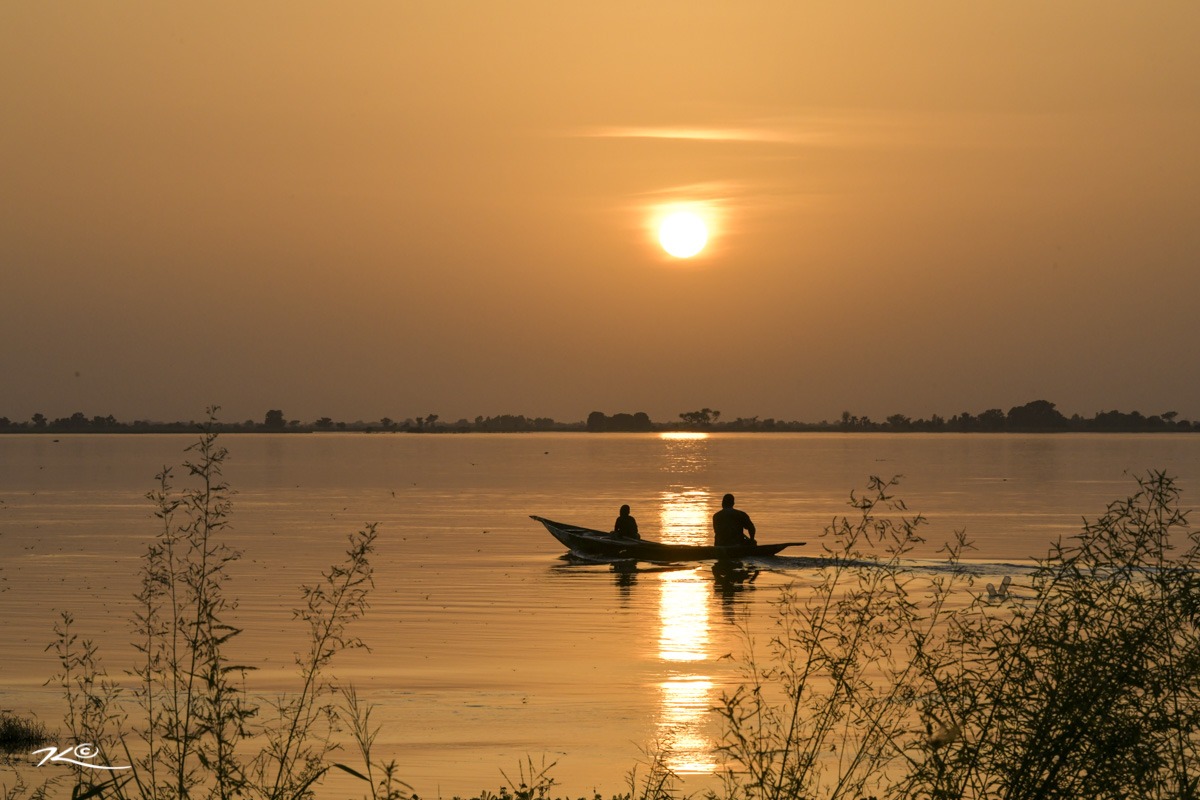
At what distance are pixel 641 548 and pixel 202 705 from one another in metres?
30.7

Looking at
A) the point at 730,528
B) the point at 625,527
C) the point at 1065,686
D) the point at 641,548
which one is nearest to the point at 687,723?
the point at 1065,686

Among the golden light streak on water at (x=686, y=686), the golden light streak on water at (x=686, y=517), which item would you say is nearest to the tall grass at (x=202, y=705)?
the golden light streak on water at (x=686, y=686)

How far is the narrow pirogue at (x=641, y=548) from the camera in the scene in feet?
131

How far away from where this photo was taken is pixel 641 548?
42062mm

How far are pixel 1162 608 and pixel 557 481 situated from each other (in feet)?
375

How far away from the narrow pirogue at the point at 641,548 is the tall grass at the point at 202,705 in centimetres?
1408

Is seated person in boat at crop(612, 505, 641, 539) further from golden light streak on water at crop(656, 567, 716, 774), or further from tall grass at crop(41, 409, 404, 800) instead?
tall grass at crop(41, 409, 404, 800)

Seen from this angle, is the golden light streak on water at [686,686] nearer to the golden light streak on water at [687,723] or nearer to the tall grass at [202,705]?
the golden light streak on water at [687,723]

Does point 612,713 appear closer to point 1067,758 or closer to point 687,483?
point 1067,758

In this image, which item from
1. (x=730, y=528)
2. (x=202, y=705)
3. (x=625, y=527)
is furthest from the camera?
Answer: (x=625, y=527)

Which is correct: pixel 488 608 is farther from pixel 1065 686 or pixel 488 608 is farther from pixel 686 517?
pixel 686 517

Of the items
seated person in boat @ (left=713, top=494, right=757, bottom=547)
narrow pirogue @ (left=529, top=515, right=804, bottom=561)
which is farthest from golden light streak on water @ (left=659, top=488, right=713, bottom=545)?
seated person in boat @ (left=713, top=494, right=757, bottom=547)

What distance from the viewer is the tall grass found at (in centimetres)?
805

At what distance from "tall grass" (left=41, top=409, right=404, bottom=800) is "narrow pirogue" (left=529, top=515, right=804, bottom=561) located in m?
14.1
